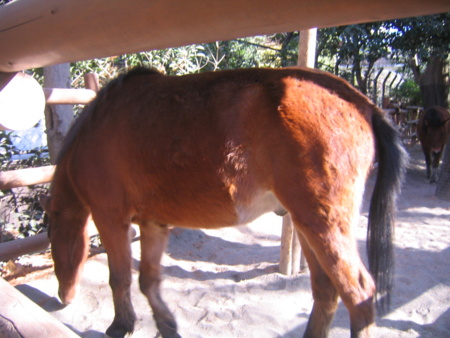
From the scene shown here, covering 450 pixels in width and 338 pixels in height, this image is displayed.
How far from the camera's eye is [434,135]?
8.89m

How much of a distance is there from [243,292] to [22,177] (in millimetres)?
2396

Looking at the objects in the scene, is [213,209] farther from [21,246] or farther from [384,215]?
[21,246]

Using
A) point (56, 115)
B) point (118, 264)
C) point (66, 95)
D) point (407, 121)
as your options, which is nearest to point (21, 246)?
point (118, 264)

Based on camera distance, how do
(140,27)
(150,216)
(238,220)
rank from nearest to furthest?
(140,27) < (238,220) < (150,216)

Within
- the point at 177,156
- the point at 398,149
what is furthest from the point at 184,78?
the point at 398,149

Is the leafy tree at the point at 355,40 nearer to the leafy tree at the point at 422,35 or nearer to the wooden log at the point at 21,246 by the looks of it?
the leafy tree at the point at 422,35

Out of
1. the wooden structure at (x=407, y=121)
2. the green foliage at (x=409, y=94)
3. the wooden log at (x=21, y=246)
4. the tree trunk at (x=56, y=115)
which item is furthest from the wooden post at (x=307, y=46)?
the green foliage at (x=409, y=94)

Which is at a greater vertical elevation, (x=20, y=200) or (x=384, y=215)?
(x=384, y=215)

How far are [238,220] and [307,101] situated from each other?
0.88 m

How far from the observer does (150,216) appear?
8.82 ft

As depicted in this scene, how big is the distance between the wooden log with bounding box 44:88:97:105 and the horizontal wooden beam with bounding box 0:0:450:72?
1.76 meters

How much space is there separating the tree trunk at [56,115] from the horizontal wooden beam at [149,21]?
2.65 m

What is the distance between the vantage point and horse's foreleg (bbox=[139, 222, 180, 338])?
2.99 meters

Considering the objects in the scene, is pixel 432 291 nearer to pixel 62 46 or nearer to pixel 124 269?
pixel 124 269
